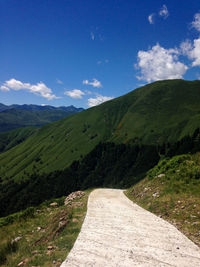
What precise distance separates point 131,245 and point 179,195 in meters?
8.66

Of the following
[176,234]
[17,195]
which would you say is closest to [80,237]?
[176,234]

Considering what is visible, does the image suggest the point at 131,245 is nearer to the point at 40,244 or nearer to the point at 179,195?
the point at 40,244

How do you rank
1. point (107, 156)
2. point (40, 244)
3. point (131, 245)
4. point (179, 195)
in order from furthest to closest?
point (107, 156) → point (179, 195) → point (40, 244) → point (131, 245)

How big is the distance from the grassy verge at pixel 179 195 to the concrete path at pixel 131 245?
96 cm

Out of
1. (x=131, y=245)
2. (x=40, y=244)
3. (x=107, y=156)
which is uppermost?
(x=131, y=245)

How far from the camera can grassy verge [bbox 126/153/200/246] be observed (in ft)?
35.3

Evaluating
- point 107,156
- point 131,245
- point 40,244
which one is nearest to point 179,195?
point 131,245

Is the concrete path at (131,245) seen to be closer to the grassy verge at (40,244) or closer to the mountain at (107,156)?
the grassy verge at (40,244)

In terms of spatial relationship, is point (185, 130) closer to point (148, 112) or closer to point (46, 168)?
point (148, 112)

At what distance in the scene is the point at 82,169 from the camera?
151250 mm

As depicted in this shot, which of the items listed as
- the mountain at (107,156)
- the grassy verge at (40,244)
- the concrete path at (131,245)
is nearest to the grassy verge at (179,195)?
the concrete path at (131,245)

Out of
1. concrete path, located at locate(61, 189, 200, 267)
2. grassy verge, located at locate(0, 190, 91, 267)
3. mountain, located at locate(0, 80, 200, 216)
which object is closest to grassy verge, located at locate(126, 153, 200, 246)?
concrete path, located at locate(61, 189, 200, 267)

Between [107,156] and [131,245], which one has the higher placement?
[131,245]

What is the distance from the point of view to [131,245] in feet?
26.6
